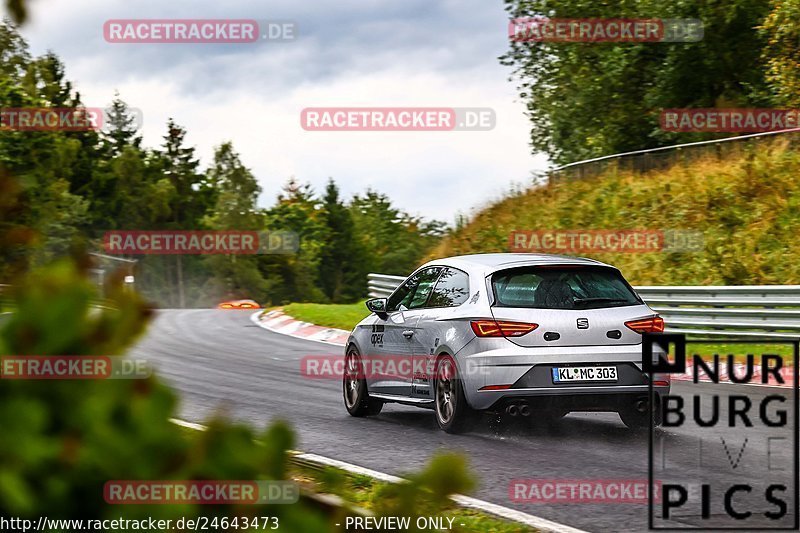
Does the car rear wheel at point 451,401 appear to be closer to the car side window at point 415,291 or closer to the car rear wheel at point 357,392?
the car side window at point 415,291

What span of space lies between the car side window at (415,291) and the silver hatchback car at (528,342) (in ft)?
0.48

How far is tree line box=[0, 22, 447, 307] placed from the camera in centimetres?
9181

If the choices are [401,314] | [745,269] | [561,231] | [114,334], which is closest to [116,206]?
[561,231]

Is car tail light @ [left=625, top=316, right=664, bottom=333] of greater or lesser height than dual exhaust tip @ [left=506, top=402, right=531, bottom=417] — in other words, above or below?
above

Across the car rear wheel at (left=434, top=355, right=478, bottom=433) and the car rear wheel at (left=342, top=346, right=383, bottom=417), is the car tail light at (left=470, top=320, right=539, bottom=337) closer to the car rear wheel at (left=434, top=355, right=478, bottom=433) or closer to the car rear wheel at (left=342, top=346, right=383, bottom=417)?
the car rear wheel at (left=434, top=355, right=478, bottom=433)

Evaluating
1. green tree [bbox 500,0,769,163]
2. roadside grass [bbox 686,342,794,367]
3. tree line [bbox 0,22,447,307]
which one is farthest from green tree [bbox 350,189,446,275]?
roadside grass [bbox 686,342,794,367]

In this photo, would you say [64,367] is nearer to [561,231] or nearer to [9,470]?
[9,470]

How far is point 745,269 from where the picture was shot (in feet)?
78.9

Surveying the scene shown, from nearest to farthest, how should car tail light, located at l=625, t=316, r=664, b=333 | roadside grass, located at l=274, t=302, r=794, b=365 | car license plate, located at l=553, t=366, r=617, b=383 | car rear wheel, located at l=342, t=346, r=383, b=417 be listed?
1. car license plate, located at l=553, t=366, r=617, b=383
2. car tail light, located at l=625, t=316, r=664, b=333
3. car rear wheel, located at l=342, t=346, r=383, b=417
4. roadside grass, located at l=274, t=302, r=794, b=365

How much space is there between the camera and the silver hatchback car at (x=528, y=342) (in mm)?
9430

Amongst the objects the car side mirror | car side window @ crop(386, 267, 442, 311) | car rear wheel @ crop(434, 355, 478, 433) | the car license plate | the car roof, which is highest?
the car roof

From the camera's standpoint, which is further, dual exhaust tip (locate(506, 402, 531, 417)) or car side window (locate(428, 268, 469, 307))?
car side window (locate(428, 268, 469, 307))

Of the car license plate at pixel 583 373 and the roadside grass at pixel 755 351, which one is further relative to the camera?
the roadside grass at pixel 755 351

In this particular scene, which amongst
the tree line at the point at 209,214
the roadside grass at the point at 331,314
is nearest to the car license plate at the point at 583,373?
the roadside grass at the point at 331,314
